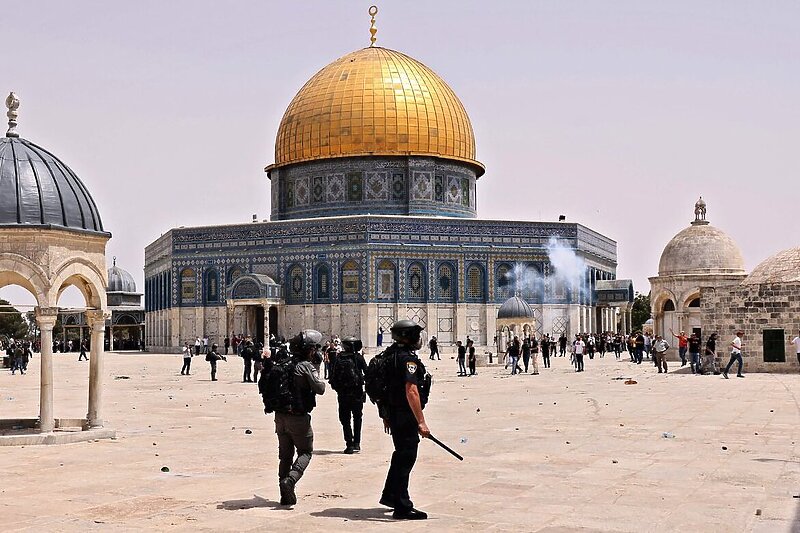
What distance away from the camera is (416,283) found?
51.4 metres

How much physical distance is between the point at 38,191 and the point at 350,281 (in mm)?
38077

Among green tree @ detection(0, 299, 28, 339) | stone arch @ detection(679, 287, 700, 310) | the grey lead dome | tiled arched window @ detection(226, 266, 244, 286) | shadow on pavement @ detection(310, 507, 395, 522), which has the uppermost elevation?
tiled arched window @ detection(226, 266, 244, 286)

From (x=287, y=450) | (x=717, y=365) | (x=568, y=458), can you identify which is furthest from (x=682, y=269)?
(x=287, y=450)

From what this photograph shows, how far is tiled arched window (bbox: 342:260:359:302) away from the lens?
5091 cm

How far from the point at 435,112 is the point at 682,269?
56.4ft

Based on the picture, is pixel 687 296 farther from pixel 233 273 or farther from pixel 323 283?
pixel 233 273

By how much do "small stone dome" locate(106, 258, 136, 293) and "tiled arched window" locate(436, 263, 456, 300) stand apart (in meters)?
36.3

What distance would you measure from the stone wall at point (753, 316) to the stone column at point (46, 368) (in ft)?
70.4

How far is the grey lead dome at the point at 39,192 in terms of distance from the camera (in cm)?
1295

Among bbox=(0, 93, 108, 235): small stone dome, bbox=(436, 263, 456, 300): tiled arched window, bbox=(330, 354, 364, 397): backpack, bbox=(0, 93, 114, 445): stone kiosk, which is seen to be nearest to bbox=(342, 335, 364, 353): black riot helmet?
bbox=(330, 354, 364, 397): backpack

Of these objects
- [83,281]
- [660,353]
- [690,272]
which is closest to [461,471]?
[83,281]

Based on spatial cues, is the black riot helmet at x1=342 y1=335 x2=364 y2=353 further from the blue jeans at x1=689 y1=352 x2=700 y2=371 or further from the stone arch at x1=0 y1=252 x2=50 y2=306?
the blue jeans at x1=689 y1=352 x2=700 y2=371

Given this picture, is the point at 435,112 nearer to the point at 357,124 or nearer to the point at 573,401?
the point at 357,124

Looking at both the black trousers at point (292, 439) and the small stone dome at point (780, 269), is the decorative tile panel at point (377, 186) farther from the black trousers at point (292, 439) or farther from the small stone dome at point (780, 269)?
the black trousers at point (292, 439)
